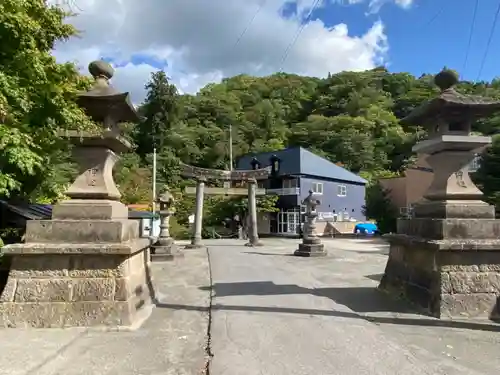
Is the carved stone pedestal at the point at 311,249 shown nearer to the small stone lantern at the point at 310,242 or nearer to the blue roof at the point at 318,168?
the small stone lantern at the point at 310,242

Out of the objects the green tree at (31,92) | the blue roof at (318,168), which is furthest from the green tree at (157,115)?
the green tree at (31,92)

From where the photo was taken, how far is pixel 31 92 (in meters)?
6.62

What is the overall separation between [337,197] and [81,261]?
32427 millimetres

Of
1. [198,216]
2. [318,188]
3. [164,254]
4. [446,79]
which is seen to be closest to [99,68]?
[446,79]

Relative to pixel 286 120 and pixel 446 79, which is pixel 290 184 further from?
pixel 446 79

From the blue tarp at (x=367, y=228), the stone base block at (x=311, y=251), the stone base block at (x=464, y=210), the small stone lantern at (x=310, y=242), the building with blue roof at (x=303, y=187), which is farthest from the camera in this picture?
the building with blue roof at (x=303, y=187)

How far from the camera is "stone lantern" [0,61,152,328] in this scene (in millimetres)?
4645

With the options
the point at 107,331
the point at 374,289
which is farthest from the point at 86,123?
the point at 374,289

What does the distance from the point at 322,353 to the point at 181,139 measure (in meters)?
43.7

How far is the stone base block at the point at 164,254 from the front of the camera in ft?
44.4

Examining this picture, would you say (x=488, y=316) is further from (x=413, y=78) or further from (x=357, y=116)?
(x=413, y=78)

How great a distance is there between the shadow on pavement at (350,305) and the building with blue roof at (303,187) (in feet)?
81.4

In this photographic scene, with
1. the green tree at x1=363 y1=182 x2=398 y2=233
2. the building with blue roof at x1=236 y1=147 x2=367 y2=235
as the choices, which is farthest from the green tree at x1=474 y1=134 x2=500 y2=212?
the building with blue roof at x1=236 y1=147 x2=367 y2=235

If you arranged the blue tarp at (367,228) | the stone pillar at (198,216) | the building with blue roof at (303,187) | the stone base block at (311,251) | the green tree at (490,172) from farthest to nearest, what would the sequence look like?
1. the building with blue roof at (303,187)
2. the blue tarp at (367,228)
3. the stone pillar at (198,216)
4. the green tree at (490,172)
5. the stone base block at (311,251)
